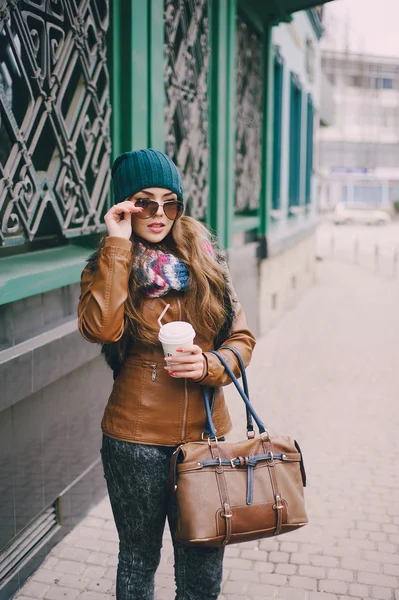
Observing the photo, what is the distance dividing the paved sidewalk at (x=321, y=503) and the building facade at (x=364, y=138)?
47828 mm

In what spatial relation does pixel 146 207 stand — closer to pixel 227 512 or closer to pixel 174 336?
pixel 174 336

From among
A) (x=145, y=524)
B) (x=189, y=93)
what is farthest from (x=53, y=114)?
(x=189, y=93)

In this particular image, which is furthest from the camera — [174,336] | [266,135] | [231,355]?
[266,135]

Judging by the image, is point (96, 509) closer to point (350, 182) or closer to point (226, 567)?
point (226, 567)

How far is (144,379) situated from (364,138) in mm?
56967

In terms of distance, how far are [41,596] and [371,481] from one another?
256cm

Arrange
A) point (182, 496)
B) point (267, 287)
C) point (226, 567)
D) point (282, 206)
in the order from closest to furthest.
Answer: point (182, 496), point (226, 567), point (267, 287), point (282, 206)

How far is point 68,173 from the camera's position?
13.4ft

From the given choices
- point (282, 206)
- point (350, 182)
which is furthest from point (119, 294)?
point (350, 182)

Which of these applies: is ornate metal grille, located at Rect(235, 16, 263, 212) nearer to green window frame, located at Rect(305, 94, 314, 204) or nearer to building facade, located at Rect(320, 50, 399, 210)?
green window frame, located at Rect(305, 94, 314, 204)

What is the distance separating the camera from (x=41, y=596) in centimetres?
341

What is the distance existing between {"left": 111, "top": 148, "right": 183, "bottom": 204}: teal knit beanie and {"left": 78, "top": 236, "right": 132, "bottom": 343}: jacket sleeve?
9.0 inches

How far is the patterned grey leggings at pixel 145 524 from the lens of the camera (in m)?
2.43

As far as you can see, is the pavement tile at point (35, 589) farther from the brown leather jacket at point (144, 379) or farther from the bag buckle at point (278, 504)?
the bag buckle at point (278, 504)
